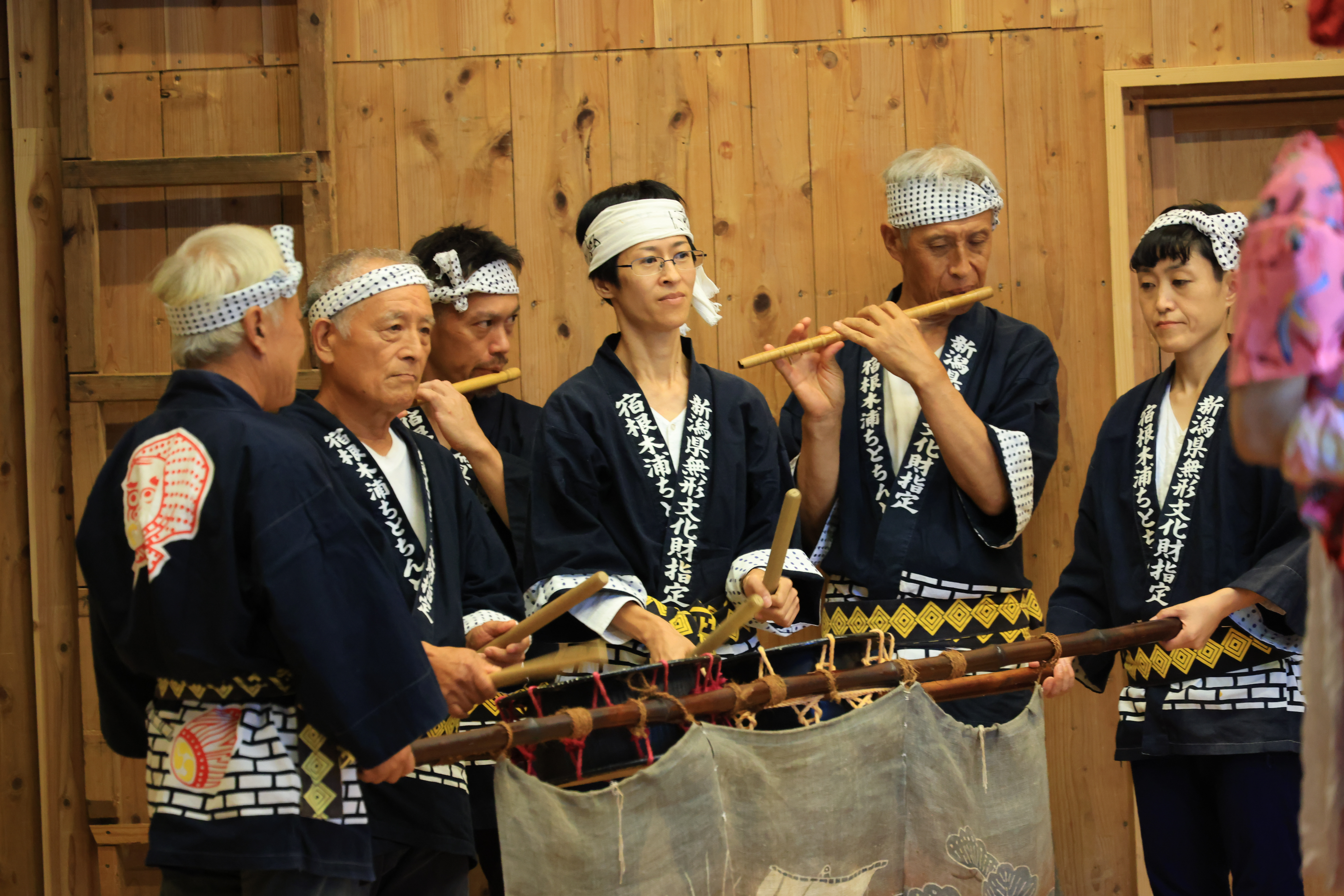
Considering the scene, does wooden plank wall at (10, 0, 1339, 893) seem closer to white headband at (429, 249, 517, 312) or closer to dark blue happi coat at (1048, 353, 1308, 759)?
white headband at (429, 249, 517, 312)

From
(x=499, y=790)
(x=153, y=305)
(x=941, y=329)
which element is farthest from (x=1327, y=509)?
(x=153, y=305)

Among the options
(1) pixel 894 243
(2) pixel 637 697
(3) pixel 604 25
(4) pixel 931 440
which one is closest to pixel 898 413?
(4) pixel 931 440

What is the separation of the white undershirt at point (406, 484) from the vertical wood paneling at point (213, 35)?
145 cm

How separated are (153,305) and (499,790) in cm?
197

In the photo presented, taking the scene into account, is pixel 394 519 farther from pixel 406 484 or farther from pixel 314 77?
pixel 314 77

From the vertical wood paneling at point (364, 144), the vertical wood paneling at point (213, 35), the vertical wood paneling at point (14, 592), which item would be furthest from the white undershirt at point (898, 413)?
the vertical wood paneling at point (14, 592)

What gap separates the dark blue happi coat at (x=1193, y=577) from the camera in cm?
237

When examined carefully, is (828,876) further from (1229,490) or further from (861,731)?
(1229,490)

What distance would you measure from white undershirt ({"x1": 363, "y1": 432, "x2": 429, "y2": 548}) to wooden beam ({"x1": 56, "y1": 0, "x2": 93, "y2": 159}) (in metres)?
1.38

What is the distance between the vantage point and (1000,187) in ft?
10.7

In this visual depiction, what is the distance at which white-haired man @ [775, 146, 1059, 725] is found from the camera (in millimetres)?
2676

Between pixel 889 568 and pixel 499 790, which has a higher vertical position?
pixel 889 568

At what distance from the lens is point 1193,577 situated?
2.49 metres

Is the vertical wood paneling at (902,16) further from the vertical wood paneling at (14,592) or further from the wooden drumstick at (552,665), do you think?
the vertical wood paneling at (14,592)
